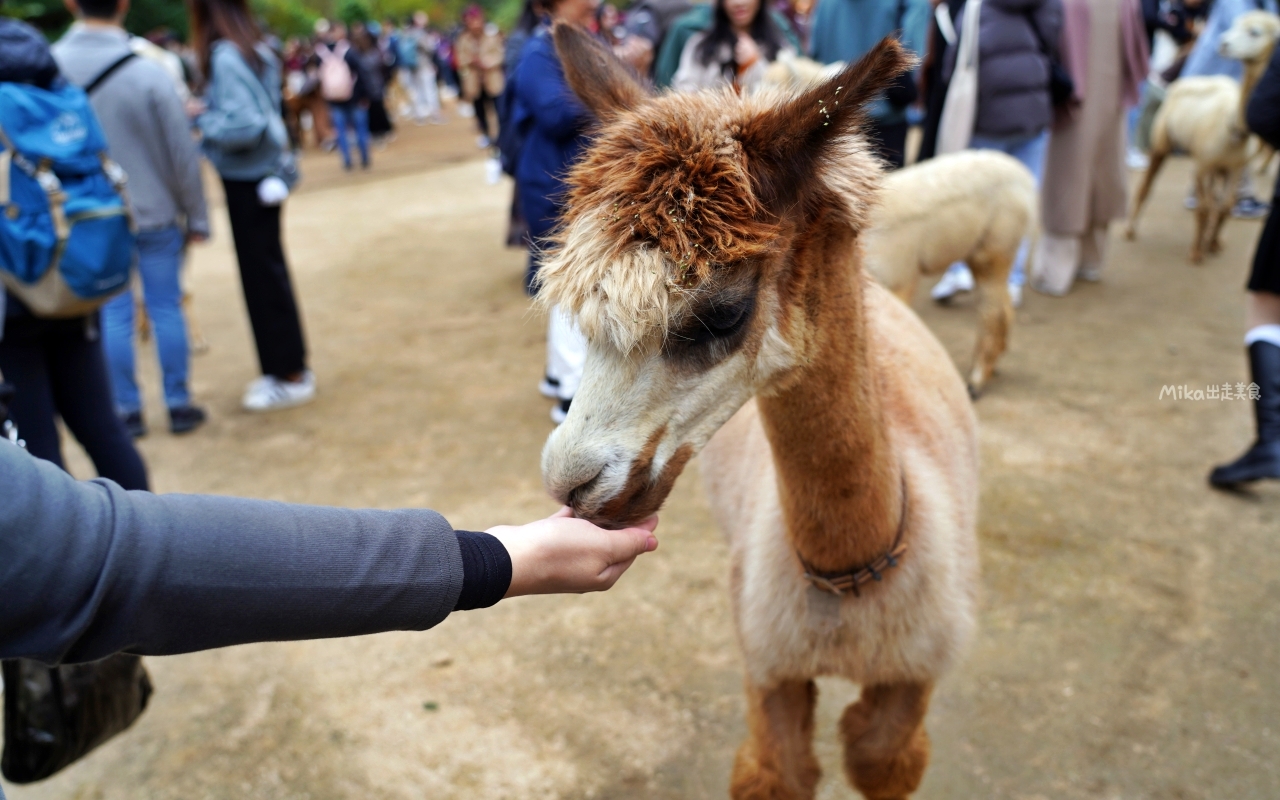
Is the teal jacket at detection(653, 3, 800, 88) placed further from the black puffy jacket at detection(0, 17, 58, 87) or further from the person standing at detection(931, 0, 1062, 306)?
the black puffy jacket at detection(0, 17, 58, 87)

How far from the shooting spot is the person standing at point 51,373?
2658 millimetres

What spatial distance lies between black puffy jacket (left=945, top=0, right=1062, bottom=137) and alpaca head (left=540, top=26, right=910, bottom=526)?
448cm

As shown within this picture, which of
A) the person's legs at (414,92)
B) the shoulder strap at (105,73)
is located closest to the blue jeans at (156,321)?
the shoulder strap at (105,73)

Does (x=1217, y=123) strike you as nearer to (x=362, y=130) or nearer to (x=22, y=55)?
(x=22, y=55)

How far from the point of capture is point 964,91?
5.38m

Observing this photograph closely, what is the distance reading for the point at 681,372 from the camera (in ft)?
Answer: 4.72

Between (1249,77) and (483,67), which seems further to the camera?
(483,67)

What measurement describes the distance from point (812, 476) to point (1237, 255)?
720 cm

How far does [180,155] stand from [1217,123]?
735 cm

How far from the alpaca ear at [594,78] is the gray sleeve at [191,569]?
0.97 metres

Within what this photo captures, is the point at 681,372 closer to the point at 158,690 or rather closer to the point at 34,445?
the point at 34,445

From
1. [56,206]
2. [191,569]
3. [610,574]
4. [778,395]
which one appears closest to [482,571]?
[610,574]

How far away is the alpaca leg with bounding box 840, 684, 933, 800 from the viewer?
2006 mm

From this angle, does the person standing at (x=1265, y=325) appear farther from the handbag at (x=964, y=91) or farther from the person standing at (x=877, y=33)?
the handbag at (x=964, y=91)
